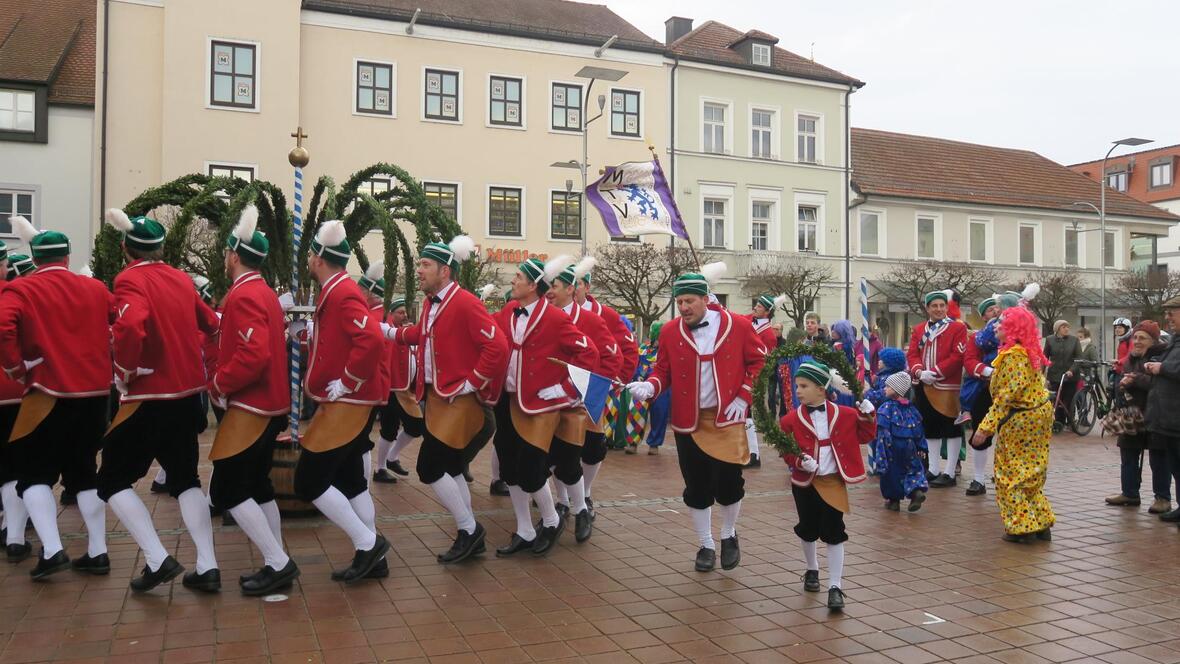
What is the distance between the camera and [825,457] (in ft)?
18.6

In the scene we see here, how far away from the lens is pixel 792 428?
5.82 meters

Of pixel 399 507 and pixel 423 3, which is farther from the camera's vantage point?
pixel 423 3

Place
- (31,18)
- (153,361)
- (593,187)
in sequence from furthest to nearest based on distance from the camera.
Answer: (31,18), (593,187), (153,361)

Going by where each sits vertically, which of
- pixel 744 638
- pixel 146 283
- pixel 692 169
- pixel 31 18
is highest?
pixel 31 18

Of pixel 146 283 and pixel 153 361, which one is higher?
pixel 146 283

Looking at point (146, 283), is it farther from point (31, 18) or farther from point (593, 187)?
point (31, 18)

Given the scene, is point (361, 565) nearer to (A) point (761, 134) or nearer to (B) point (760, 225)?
Result: (B) point (760, 225)

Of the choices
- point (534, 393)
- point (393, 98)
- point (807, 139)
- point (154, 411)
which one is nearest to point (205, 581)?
point (154, 411)

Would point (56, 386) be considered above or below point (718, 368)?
below

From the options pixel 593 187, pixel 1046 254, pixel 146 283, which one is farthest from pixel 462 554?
pixel 1046 254

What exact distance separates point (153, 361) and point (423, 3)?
28.1m

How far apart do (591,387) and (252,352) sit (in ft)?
7.09

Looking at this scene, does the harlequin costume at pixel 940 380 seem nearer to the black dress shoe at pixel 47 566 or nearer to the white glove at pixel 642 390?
the white glove at pixel 642 390

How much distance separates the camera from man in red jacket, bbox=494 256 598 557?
21.9 ft
